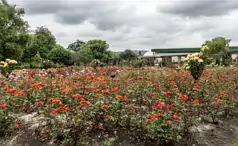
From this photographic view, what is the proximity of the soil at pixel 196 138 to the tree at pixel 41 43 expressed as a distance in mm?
29119

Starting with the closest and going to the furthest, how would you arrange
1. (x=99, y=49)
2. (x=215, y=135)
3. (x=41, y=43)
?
(x=215, y=135)
(x=41, y=43)
(x=99, y=49)

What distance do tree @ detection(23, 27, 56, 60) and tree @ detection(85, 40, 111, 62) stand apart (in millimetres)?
8216

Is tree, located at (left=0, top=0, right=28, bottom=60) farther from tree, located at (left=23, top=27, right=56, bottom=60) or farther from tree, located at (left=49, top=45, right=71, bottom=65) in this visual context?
tree, located at (left=49, top=45, right=71, bottom=65)

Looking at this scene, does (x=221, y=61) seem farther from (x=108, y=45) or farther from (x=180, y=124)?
(x=108, y=45)

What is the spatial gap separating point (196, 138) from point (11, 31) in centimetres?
2187

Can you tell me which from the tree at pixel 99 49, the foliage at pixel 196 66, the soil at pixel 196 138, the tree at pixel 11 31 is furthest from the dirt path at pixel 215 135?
the tree at pixel 99 49

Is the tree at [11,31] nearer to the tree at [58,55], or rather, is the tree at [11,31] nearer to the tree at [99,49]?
the tree at [58,55]

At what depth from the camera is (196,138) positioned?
2904 mm

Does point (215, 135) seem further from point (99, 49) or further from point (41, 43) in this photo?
point (99, 49)

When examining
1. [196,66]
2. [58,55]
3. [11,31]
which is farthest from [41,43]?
[196,66]

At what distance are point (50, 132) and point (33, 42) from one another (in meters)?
31.2

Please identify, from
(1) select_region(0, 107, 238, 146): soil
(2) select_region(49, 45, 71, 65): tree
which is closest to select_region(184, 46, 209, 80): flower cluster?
(1) select_region(0, 107, 238, 146): soil

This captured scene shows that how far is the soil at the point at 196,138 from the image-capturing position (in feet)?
8.74

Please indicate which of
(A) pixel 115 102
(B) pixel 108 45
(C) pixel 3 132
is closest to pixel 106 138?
(A) pixel 115 102
